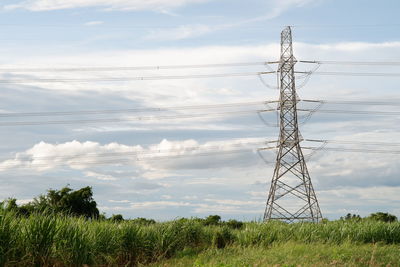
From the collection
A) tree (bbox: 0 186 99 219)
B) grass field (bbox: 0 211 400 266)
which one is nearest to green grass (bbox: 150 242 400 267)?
grass field (bbox: 0 211 400 266)

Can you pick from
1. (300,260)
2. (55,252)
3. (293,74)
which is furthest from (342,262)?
(293,74)

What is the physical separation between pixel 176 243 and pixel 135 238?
349 centimetres

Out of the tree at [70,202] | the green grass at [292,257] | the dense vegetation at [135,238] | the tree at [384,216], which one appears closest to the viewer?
the dense vegetation at [135,238]

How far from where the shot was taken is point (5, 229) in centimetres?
1675

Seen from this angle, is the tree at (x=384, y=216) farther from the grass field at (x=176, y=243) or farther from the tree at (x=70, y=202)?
the tree at (x=70, y=202)

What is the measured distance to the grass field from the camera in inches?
688

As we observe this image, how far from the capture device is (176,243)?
84.2 feet

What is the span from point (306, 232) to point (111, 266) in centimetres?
1295

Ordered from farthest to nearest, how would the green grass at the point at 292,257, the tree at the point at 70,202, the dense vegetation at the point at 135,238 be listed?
the tree at the point at 70,202, the green grass at the point at 292,257, the dense vegetation at the point at 135,238

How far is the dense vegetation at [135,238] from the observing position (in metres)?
17.4

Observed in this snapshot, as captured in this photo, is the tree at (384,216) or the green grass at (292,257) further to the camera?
the tree at (384,216)

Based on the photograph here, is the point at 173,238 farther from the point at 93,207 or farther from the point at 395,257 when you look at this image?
the point at 93,207

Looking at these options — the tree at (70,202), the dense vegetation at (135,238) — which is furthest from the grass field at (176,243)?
the tree at (70,202)

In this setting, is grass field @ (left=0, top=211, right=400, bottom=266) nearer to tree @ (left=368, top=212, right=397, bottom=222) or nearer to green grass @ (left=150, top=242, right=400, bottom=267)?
green grass @ (left=150, top=242, right=400, bottom=267)
